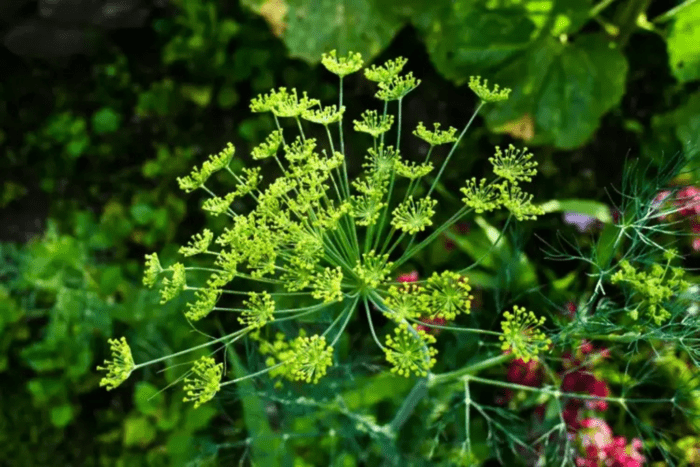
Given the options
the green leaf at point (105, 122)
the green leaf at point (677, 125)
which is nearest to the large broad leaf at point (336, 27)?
the green leaf at point (105, 122)

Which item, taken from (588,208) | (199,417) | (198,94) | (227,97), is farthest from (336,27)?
(199,417)

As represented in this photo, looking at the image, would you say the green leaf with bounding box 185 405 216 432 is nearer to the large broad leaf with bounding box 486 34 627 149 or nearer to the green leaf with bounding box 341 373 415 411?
the green leaf with bounding box 341 373 415 411

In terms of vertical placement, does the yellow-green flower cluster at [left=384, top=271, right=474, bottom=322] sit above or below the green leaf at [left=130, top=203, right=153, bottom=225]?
above

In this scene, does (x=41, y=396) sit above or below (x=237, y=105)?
below

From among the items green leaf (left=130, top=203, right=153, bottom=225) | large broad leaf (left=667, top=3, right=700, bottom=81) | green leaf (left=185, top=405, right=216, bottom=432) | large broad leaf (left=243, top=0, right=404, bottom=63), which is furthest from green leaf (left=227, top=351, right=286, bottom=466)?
large broad leaf (left=667, top=3, right=700, bottom=81)

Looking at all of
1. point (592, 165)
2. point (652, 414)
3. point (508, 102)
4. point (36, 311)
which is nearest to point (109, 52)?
point (36, 311)

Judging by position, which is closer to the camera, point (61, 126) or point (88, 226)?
point (88, 226)

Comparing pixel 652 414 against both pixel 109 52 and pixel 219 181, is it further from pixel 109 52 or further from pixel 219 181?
pixel 109 52
